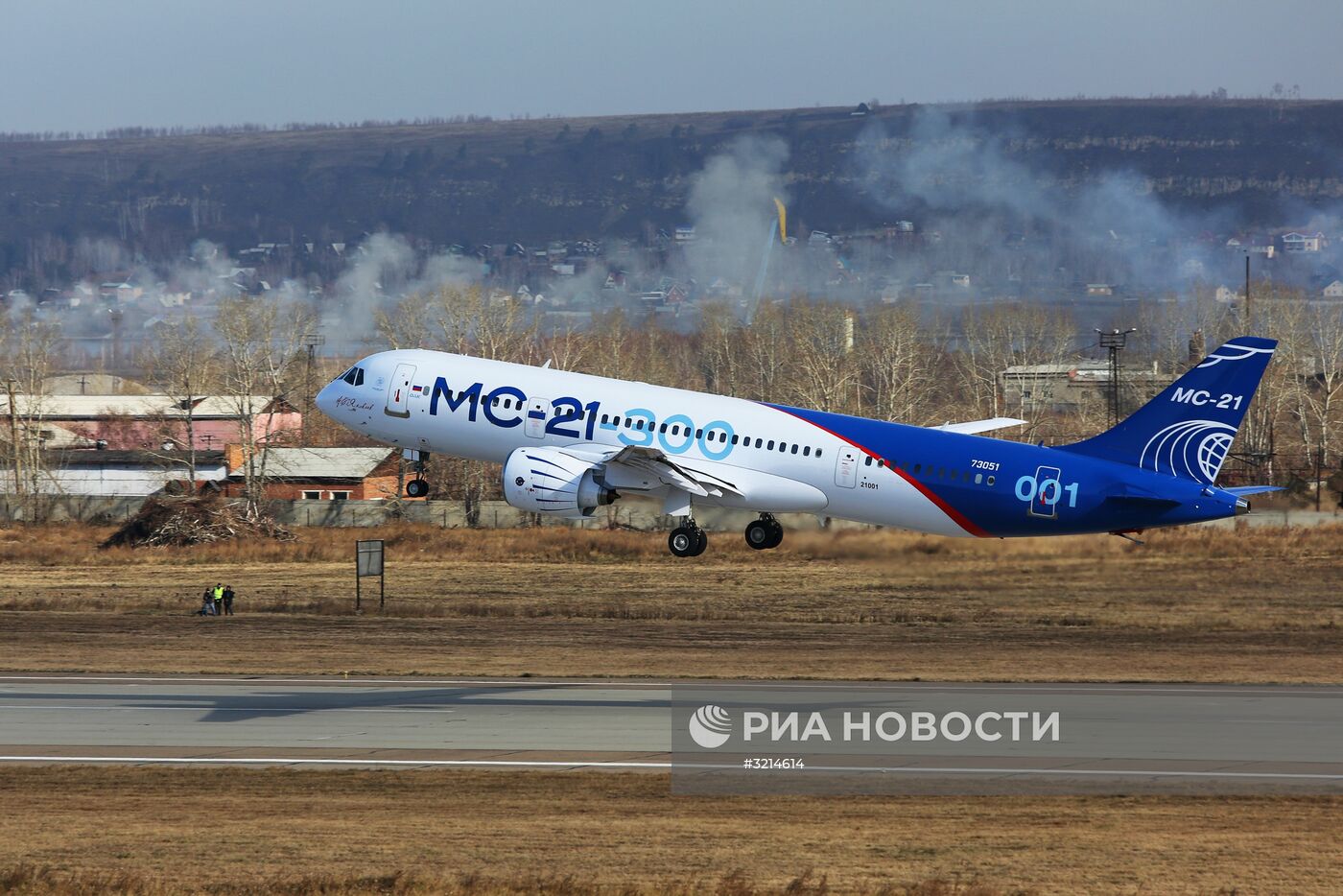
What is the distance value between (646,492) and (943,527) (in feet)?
29.7

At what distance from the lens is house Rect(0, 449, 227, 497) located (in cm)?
11981

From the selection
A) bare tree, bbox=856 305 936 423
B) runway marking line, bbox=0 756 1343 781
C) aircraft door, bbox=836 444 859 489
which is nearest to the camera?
runway marking line, bbox=0 756 1343 781

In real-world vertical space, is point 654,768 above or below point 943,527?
below

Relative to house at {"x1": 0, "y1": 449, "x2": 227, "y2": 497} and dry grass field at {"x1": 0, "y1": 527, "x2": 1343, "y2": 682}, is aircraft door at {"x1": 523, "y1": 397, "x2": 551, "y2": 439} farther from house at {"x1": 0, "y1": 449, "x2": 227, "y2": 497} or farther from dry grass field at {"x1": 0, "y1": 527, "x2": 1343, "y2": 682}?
house at {"x1": 0, "y1": 449, "x2": 227, "y2": 497}

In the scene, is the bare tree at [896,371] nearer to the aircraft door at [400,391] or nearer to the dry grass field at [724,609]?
the dry grass field at [724,609]

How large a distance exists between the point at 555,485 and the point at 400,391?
293 inches

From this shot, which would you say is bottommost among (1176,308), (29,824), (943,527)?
(29,824)

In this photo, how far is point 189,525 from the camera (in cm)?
10112

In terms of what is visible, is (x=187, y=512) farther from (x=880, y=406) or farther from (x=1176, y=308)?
(x=1176, y=308)

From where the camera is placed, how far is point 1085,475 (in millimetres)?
47469

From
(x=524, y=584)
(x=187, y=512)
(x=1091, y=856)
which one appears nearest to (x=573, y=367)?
(x=187, y=512)

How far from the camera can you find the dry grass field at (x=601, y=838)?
3303cm

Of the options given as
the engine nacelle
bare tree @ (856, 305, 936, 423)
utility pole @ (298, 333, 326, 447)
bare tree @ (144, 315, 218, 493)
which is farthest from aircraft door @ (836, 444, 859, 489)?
utility pole @ (298, 333, 326, 447)
